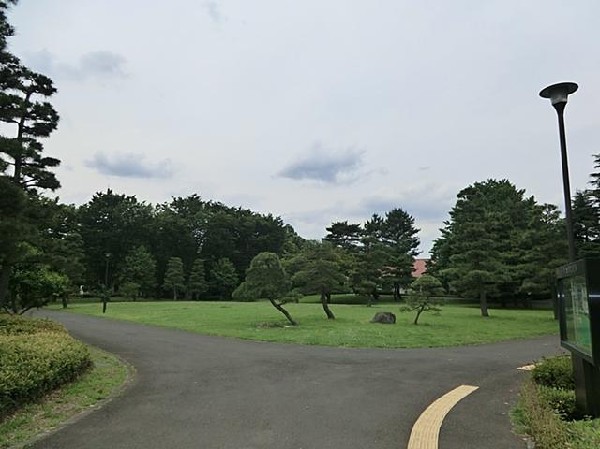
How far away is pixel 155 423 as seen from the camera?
4961 millimetres

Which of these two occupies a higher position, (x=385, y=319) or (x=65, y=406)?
(x=385, y=319)

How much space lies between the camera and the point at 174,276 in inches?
1890

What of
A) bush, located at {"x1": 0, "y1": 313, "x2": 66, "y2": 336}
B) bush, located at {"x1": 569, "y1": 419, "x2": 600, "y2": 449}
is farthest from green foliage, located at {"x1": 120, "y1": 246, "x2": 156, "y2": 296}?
bush, located at {"x1": 569, "y1": 419, "x2": 600, "y2": 449}

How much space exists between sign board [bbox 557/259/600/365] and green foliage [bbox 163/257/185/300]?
149 ft

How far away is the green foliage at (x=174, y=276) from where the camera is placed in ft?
157

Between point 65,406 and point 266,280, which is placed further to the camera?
point 266,280

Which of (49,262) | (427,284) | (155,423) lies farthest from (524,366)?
(49,262)

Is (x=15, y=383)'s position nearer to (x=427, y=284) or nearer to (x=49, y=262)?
(x=49, y=262)

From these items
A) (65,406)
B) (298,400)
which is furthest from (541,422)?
(65,406)

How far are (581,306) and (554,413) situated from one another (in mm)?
1175

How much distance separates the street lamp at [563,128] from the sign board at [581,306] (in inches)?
32.9

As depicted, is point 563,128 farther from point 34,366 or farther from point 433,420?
point 34,366

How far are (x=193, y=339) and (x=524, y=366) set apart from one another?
28.0 feet

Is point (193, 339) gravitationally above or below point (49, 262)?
below
